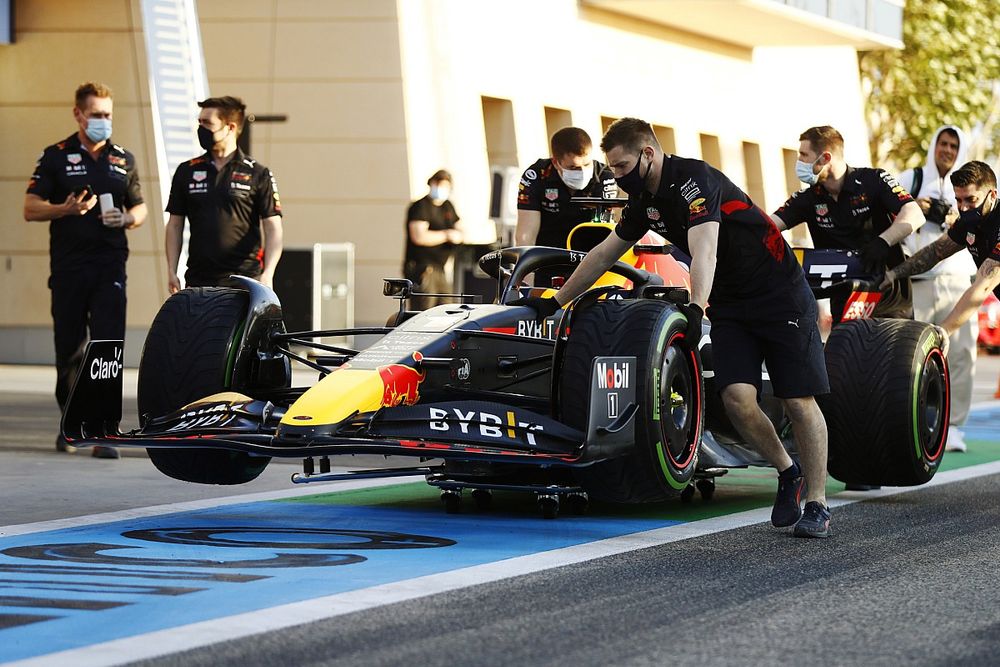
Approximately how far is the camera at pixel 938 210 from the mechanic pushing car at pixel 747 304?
469 centimetres

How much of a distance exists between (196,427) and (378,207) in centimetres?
1524

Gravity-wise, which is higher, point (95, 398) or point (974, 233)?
point (974, 233)

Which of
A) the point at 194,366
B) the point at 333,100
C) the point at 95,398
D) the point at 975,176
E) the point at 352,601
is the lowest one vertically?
the point at 352,601

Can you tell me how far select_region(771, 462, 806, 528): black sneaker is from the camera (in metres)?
7.53

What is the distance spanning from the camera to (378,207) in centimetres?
2248

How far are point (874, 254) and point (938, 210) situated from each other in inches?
115

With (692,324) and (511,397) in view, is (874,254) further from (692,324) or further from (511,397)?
(511,397)

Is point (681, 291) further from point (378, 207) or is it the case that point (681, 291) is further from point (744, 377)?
point (378, 207)

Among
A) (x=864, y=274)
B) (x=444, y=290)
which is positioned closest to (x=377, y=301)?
(x=444, y=290)

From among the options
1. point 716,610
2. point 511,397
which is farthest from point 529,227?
point 716,610

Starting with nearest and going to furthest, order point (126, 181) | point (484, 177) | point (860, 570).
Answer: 1. point (860, 570)
2. point (126, 181)
3. point (484, 177)

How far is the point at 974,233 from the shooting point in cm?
1023

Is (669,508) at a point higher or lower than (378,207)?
lower

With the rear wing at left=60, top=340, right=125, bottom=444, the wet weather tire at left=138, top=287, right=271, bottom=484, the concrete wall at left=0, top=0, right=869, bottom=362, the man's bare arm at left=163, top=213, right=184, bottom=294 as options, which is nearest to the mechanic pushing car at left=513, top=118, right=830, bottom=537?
the wet weather tire at left=138, top=287, right=271, bottom=484
